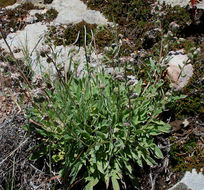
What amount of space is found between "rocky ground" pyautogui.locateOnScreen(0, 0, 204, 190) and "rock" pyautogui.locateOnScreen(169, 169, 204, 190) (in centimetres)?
1

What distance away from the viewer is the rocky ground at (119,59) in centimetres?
279

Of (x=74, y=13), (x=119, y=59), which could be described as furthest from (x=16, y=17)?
(x=119, y=59)

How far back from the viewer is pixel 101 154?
2.72 m

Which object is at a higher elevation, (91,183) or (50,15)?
(50,15)

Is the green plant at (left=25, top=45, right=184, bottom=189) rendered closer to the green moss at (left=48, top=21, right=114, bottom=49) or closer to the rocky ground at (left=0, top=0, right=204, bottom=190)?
the rocky ground at (left=0, top=0, right=204, bottom=190)

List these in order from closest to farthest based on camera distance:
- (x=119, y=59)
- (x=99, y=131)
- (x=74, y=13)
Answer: (x=119, y=59)
(x=99, y=131)
(x=74, y=13)

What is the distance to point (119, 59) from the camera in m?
2.44

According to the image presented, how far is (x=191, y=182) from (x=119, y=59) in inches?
71.3

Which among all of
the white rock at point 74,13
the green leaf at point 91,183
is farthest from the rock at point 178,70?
the white rock at point 74,13

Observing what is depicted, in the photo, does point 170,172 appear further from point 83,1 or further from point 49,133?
point 83,1

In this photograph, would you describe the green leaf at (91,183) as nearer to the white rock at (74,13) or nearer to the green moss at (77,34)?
the green moss at (77,34)

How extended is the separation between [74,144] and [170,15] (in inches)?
140

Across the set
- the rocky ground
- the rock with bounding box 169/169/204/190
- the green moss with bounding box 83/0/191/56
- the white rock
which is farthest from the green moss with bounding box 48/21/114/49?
the rock with bounding box 169/169/204/190

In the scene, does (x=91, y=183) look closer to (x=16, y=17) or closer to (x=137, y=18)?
(x=137, y=18)
